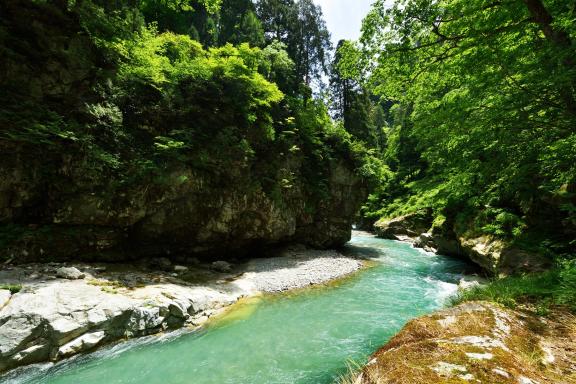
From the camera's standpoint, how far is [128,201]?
12180mm

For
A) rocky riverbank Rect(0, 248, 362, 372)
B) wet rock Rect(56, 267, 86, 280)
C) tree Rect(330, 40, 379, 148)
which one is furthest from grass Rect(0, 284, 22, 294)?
tree Rect(330, 40, 379, 148)

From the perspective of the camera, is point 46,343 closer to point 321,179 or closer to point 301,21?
point 321,179

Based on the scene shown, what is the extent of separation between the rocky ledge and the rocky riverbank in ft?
25.2

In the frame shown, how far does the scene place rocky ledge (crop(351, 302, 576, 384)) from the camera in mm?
2070

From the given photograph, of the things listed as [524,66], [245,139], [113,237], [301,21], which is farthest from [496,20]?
[301,21]

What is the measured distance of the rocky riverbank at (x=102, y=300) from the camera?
6539 mm

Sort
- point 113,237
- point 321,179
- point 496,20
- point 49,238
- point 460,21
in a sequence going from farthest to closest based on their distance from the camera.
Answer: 1. point 321,179
2. point 113,237
3. point 49,238
4. point 460,21
5. point 496,20

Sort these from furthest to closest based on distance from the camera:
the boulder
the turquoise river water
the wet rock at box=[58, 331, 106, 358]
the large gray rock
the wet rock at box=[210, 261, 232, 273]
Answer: the boulder → the wet rock at box=[210, 261, 232, 273] → the wet rock at box=[58, 331, 106, 358] → the large gray rock → the turquoise river water

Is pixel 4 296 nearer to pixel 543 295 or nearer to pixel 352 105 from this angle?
pixel 543 295

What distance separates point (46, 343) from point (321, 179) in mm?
16888

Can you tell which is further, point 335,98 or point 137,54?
point 335,98

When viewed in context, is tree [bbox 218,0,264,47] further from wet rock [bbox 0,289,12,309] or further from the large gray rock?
wet rock [bbox 0,289,12,309]

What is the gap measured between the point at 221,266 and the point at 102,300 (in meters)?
6.70

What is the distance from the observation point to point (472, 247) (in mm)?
13383
